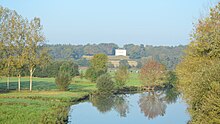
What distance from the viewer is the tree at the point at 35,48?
45.8 meters

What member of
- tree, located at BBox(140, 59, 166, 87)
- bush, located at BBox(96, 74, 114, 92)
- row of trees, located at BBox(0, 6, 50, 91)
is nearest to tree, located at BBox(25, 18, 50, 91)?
row of trees, located at BBox(0, 6, 50, 91)

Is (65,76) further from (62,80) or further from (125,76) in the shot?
(125,76)

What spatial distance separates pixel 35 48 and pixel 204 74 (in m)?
32.8

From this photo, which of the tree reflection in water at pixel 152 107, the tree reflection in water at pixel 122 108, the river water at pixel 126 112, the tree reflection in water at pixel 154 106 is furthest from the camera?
the tree reflection in water at pixel 154 106

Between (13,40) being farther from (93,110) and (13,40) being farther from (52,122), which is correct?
(52,122)

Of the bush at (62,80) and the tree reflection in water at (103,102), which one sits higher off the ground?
the bush at (62,80)

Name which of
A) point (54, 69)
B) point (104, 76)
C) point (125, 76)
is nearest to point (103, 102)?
point (104, 76)

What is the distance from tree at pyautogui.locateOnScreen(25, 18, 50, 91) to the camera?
4584 cm

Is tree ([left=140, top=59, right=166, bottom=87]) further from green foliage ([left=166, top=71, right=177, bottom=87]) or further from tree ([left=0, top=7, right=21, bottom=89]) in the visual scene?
tree ([left=0, top=7, right=21, bottom=89])

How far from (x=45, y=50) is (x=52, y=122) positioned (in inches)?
1013

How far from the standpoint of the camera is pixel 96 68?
7531 centimetres

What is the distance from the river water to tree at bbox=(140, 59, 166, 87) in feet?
46.8

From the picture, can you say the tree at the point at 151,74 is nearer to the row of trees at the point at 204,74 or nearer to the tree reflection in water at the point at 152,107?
the tree reflection in water at the point at 152,107

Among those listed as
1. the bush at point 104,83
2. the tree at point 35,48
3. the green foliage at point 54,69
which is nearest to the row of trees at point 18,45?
the tree at point 35,48
